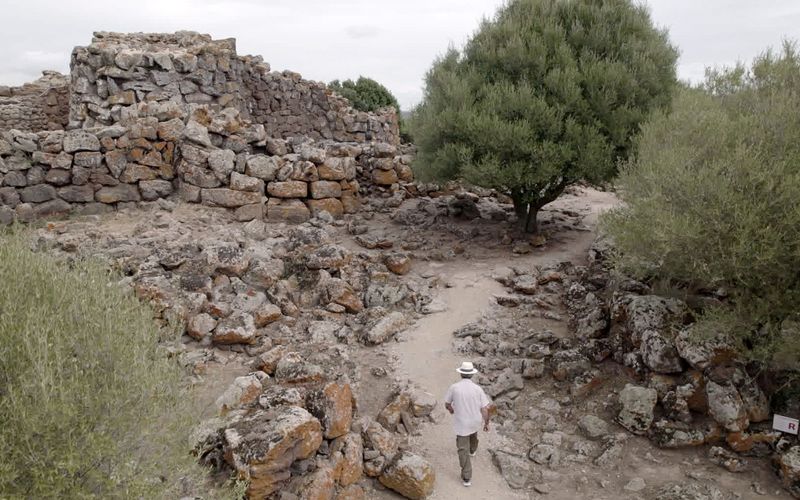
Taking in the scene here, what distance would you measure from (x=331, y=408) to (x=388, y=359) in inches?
93.6

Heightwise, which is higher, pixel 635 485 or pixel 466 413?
pixel 466 413

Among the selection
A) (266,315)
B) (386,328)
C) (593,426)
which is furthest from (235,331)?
(593,426)

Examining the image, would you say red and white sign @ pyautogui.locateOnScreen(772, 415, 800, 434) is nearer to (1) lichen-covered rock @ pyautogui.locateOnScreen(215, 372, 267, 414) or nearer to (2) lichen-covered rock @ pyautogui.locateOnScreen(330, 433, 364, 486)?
(2) lichen-covered rock @ pyautogui.locateOnScreen(330, 433, 364, 486)

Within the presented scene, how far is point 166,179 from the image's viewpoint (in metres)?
12.7

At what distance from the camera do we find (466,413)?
7.14 metres

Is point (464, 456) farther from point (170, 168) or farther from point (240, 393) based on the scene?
point (170, 168)

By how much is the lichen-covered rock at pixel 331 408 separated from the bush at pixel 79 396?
1968 millimetres

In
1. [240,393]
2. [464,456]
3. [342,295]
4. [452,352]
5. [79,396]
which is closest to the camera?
[79,396]

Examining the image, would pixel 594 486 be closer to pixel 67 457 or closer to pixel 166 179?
pixel 67 457

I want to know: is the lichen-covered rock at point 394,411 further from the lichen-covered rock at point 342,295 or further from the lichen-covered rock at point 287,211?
the lichen-covered rock at point 287,211

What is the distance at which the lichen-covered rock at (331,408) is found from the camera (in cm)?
692

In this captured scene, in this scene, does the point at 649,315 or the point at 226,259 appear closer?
the point at 649,315

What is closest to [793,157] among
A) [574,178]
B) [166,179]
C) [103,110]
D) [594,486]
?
[594,486]

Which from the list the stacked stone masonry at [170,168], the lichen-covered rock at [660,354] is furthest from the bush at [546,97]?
the lichen-covered rock at [660,354]
